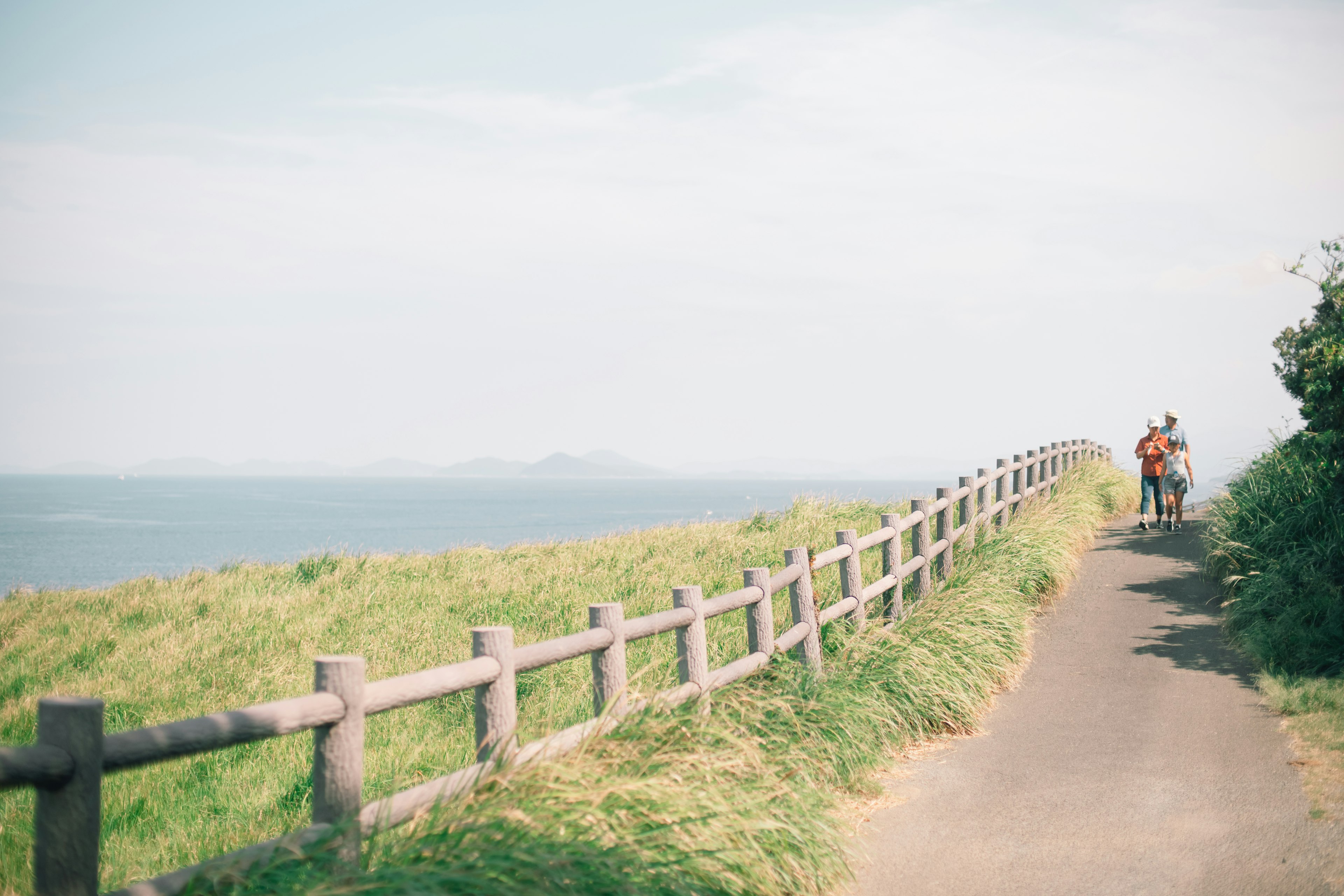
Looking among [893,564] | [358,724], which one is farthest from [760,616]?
[358,724]

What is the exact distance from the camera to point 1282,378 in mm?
14703

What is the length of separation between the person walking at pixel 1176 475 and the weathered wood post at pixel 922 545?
7.83 meters

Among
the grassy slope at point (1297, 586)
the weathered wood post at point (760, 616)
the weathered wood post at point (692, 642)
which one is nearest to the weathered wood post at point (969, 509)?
the grassy slope at point (1297, 586)

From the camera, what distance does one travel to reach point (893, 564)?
966cm

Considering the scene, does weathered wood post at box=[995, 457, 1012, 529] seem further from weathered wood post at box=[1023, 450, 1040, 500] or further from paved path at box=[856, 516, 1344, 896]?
paved path at box=[856, 516, 1344, 896]

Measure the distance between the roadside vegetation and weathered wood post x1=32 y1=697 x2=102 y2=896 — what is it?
6589mm

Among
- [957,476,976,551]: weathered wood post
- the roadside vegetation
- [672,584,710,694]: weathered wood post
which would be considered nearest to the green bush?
the roadside vegetation

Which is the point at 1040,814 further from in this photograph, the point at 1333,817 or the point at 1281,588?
the point at 1281,588

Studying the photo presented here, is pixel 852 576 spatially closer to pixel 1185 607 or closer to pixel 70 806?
pixel 1185 607

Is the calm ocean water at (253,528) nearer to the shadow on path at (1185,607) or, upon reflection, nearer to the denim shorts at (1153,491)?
the denim shorts at (1153,491)

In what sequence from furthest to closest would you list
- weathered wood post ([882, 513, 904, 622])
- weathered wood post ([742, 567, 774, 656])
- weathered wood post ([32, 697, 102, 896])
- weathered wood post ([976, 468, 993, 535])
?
weathered wood post ([976, 468, 993, 535]) → weathered wood post ([882, 513, 904, 622]) → weathered wood post ([742, 567, 774, 656]) → weathered wood post ([32, 697, 102, 896])

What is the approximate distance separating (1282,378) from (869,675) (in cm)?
1069

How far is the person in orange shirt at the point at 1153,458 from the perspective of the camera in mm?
16391

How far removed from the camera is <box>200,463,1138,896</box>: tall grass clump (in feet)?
12.2
